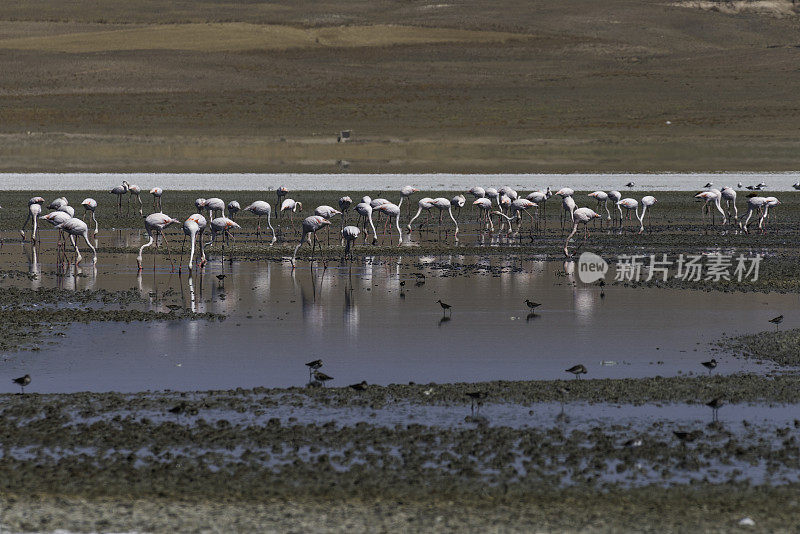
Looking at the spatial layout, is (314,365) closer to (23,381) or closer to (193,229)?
(23,381)

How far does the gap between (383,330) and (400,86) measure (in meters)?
77.3

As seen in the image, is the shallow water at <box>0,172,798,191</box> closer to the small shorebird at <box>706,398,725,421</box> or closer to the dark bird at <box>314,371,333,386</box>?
the dark bird at <box>314,371,333,386</box>

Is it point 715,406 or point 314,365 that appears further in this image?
point 314,365

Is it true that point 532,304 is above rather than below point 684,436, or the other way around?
below

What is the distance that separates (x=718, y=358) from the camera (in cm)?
1441

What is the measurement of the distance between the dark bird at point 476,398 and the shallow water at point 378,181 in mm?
37552

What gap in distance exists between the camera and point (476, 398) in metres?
11.9

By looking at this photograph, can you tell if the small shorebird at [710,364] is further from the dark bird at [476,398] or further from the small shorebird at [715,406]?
the dark bird at [476,398]

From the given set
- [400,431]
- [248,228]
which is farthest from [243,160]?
[400,431]

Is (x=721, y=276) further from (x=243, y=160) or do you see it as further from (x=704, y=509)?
(x=243, y=160)

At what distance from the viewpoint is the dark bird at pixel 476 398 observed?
11605 mm

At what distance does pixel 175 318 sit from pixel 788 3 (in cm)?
13712

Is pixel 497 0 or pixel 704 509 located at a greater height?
pixel 497 0

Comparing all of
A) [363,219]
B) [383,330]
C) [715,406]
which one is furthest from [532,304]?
[363,219]
